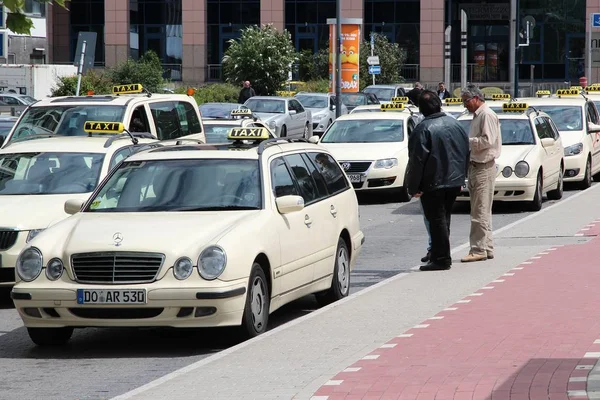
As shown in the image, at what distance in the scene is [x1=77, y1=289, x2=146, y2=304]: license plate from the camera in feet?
30.2

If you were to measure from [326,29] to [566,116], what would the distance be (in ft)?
168

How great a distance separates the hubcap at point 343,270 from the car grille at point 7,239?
114 inches

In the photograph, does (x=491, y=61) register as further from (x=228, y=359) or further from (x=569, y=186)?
(x=228, y=359)

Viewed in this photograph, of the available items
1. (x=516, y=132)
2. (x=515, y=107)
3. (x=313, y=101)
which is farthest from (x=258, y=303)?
(x=313, y=101)

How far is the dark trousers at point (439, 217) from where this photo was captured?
12.9 metres

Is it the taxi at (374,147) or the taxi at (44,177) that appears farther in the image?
the taxi at (374,147)

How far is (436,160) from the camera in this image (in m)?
12.8

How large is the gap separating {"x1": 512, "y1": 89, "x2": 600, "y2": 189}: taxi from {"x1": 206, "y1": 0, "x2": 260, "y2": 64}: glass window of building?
50151mm

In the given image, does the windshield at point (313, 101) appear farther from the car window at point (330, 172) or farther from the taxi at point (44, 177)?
the car window at point (330, 172)

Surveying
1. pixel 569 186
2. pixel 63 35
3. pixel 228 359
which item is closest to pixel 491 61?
pixel 63 35

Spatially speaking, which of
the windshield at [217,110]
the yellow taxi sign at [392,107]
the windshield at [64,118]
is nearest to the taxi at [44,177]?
the windshield at [64,118]

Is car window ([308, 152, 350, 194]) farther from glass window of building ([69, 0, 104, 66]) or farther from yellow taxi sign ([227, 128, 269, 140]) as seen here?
glass window of building ([69, 0, 104, 66])

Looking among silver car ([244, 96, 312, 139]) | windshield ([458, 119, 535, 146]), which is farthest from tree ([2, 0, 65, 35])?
silver car ([244, 96, 312, 139])

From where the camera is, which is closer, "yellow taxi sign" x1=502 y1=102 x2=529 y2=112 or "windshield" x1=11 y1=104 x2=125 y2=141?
"windshield" x1=11 y1=104 x2=125 y2=141
